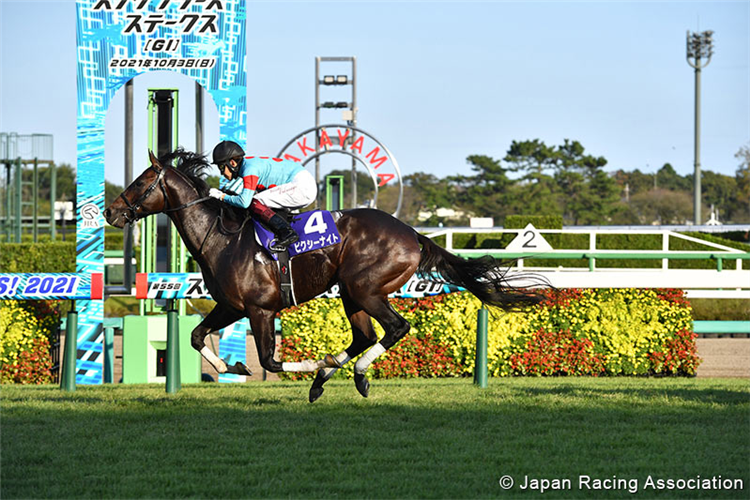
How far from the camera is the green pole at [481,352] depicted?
7.29 metres

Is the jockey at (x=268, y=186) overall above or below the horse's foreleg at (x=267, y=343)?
above

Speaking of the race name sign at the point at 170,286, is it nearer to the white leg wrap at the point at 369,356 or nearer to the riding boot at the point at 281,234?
the white leg wrap at the point at 369,356

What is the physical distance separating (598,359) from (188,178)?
14.9 feet

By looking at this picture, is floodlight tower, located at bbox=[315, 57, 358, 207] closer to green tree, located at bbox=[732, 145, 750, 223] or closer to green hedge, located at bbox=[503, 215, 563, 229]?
green hedge, located at bbox=[503, 215, 563, 229]

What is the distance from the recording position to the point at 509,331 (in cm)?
861

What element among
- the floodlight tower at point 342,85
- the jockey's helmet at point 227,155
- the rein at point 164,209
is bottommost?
the rein at point 164,209

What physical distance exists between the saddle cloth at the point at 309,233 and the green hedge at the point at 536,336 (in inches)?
96.5

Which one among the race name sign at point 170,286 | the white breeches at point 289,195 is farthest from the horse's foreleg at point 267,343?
the race name sign at point 170,286

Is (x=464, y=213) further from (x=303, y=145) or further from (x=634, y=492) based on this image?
(x=634, y=492)

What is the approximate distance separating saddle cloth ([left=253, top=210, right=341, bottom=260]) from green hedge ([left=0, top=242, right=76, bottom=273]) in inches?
610

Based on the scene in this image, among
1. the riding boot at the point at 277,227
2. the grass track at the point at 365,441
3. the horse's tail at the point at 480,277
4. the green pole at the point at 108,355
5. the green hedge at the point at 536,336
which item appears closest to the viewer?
the grass track at the point at 365,441

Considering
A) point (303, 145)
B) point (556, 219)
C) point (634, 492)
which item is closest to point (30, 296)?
point (634, 492)

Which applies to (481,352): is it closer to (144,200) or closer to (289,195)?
(289,195)

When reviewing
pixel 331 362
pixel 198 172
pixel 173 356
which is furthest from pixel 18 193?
pixel 331 362
